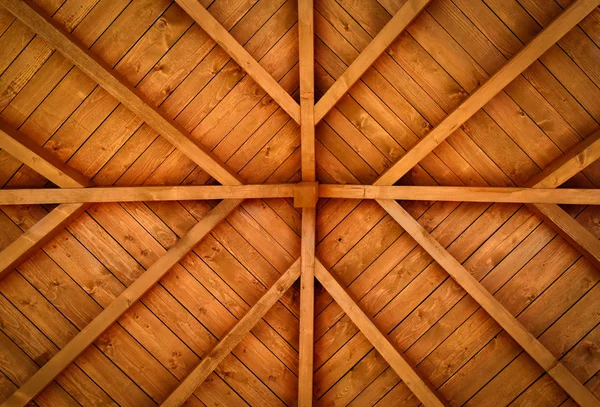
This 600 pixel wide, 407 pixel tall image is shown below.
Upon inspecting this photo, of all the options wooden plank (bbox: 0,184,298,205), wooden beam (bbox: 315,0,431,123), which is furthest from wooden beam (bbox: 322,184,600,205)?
wooden beam (bbox: 315,0,431,123)

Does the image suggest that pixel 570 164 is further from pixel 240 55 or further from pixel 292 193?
pixel 240 55

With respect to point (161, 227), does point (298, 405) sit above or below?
below

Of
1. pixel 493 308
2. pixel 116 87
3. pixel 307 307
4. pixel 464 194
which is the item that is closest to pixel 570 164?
pixel 464 194

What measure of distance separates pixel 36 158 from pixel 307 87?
243 cm

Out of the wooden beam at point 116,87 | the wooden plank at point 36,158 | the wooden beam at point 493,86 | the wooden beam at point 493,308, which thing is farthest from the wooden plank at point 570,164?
the wooden plank at point 36,158

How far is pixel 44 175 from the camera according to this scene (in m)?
3.74

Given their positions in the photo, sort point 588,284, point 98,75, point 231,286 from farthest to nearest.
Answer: point 231,286, point 588,284, point 98,75

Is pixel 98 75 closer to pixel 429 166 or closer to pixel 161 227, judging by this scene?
pixel 161 227

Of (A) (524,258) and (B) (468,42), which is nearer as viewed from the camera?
(B) (468,42)

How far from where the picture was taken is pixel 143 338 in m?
4.09

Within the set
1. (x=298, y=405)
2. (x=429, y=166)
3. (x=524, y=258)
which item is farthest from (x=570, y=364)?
(x=298, y=405)

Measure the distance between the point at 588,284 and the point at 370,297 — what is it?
1986mm

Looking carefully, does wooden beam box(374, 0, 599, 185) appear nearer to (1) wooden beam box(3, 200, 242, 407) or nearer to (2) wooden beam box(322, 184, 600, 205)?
(2) wooden beam box(322, 184, 600, 205)

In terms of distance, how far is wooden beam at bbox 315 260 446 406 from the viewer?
3805 millimetres
